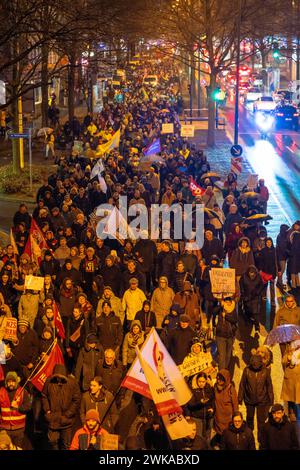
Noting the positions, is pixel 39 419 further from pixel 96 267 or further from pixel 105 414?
pixel 96 267

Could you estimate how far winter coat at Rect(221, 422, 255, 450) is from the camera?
8.69 metres

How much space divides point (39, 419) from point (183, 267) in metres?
4.25

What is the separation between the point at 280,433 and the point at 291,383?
1.74m

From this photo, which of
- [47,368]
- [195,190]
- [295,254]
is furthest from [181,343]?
[195,190]

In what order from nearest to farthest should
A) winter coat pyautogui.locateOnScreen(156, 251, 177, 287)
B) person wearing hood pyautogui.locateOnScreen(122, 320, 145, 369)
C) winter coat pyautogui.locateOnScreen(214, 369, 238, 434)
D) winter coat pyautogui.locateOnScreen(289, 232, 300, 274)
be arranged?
winter coat pyautogui.locateOnScreen(214, 369, 238, 434), person wearing hood pyautogui.locateOnScreen(122, 320, 145, 369), winter coat pyautogui.locateOnScreen(156, 251, 177, 287), winter coat pyautogui.locateOnScreen(289, 232, 300, 274)

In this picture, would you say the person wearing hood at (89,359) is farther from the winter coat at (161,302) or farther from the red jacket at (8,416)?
the winter coat at (161,302)

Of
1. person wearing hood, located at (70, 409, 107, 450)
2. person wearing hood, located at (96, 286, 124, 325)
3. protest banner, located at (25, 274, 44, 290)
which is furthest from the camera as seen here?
protest banner, located at (25, 274, 44, 290)

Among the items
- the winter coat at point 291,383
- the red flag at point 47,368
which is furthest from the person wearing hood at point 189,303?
the red flag at point 47,368

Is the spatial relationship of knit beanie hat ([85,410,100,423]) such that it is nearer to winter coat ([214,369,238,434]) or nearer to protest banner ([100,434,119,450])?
protest banner ([100,434,119,450])

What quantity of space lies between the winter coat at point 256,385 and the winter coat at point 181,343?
4.09 ft

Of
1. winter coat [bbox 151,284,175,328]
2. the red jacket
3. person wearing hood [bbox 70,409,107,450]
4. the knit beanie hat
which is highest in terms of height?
winter coat [bbox 151,284,175,328]

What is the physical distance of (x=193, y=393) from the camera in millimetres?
9961

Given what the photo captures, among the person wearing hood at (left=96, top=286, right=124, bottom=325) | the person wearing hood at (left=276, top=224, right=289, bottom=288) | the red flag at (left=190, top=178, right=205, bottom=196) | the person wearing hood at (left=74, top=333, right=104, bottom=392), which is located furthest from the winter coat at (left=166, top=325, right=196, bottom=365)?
the red flag at (left=190, top=178, right=205, bottom=196)

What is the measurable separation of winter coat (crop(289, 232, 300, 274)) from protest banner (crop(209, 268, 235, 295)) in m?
3.03
